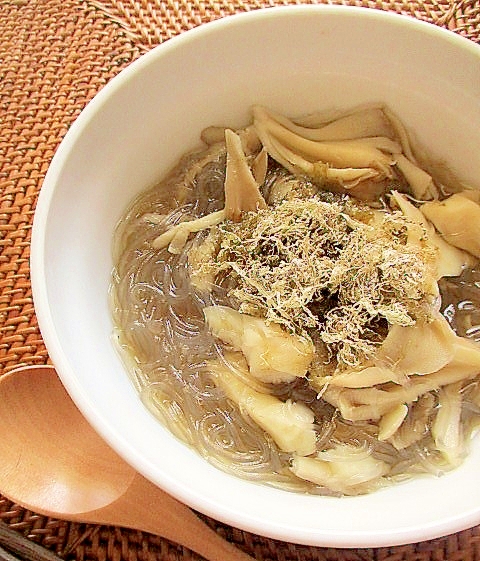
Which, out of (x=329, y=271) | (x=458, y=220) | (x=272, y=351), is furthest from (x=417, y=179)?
(x=272, y=351)

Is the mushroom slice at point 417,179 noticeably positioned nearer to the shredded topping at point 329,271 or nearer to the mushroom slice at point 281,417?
the shredded topping at point 329,271

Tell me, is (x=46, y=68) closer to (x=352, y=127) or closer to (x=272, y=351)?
(x=352, y=127)

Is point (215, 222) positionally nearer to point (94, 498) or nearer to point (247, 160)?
point (247, 160)

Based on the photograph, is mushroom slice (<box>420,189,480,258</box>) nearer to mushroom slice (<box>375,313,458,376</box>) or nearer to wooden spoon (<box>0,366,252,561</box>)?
mushroom slice (<box>375,313,458,376</box>)

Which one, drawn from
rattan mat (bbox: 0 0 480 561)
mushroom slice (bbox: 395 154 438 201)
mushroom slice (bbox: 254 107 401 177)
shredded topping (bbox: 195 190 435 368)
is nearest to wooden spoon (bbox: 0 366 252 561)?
rattan mat (bbox: 0 0 480 561)

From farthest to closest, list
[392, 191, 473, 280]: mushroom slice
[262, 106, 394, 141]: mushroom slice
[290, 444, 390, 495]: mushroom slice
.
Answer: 1. [262, 106, 394, 141]: mushroom slice
2. [392, 191, 473, 280]: mushroom slice
3. [290, 444, 390, 495]: mushroom slice

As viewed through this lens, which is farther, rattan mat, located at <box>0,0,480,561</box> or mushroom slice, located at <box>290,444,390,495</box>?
rattan mat, located at <box>0,0,480,561</box>

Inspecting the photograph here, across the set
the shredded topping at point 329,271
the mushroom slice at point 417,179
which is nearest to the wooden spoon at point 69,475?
the shredded topping at point 329,271

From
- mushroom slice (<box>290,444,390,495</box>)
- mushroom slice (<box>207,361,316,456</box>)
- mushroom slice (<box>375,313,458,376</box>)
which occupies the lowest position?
mushroom slice (<box>290,444,390,495</box>)
